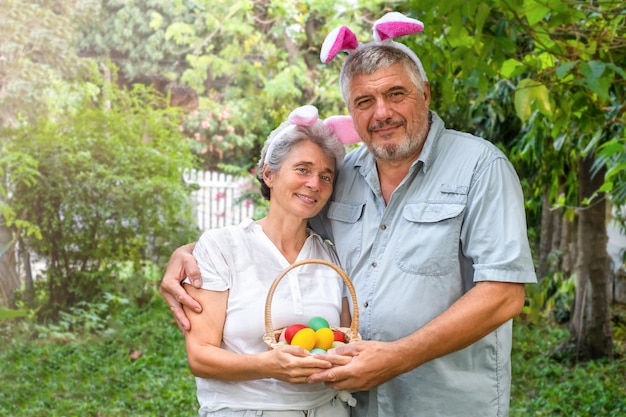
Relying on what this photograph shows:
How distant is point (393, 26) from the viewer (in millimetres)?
2012

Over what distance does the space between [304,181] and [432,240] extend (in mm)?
364

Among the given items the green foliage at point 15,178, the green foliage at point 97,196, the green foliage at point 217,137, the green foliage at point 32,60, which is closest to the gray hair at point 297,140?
the green foliage at point 15,178

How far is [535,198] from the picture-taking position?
279 inches

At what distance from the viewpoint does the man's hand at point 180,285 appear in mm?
1950

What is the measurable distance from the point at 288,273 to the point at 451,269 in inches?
16.0

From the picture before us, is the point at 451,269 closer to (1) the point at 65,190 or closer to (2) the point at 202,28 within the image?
(1) the point at 65,190

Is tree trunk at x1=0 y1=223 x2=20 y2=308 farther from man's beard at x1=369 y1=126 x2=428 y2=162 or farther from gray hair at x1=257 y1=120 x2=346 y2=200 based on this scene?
man's beard at x1=369 y1=126 x2=428 y2=162

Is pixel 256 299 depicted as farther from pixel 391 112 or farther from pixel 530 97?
pixel 530 97

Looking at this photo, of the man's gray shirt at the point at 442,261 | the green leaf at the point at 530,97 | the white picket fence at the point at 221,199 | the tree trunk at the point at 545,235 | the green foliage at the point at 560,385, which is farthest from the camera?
the white picket fence at the point at 221,199

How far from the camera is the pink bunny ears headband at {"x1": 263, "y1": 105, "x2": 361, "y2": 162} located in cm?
206

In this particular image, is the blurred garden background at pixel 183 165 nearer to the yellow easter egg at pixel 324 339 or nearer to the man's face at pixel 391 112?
the man's face at pixel 391 112

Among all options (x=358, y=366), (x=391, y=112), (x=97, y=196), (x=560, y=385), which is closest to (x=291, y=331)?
(x=358, y=366)

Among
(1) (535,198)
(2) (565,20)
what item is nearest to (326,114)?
(1) (535,198)

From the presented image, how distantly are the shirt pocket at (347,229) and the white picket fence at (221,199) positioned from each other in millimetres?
7191
